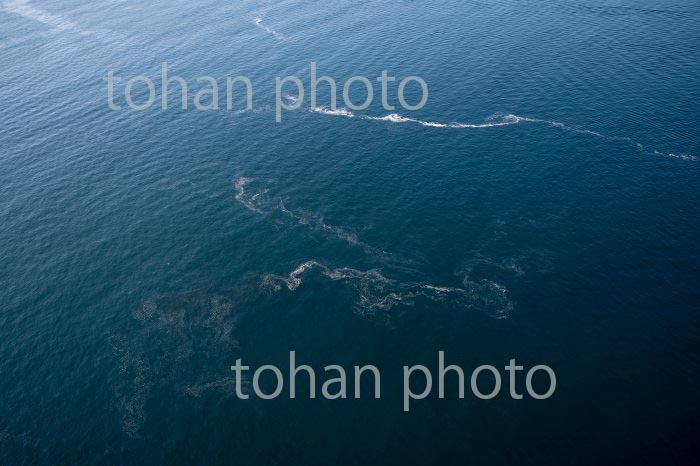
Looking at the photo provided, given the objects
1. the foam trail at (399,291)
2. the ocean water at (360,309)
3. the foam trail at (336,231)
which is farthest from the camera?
the foam trail at (336,231)

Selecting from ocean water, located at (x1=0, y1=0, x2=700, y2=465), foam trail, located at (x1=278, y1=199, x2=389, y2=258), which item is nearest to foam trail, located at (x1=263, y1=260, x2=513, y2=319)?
ocean water, located at (x1=0, y1=0, x2=700, y2=465)

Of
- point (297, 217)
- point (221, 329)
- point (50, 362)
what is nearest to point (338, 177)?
point (297, 217)

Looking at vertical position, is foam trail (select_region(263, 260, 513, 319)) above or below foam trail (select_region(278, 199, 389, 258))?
below

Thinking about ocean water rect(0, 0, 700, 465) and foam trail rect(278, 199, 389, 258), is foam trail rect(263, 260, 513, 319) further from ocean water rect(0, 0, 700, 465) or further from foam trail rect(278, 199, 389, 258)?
foam trail rect(278, 199, 389, 258)

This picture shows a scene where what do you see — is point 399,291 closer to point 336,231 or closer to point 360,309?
point 360,309

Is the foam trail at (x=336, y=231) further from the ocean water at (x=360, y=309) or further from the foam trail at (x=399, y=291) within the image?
the foam trail at (x=399, y=291)

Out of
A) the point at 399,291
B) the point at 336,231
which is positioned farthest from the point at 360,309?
the point at 336,231

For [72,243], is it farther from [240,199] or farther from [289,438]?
[289,438]

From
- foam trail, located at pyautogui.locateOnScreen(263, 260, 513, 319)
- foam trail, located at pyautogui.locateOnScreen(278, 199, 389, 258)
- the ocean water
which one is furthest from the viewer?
foam trail, located at pyautogui.locateOnScreen(278, 199, 389, 258)

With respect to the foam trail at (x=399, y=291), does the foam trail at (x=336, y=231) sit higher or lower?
higher

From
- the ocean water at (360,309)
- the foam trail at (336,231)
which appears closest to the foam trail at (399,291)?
the ocean water at (360,309)

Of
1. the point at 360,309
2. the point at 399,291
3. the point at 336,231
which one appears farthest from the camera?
the point at 336,231
